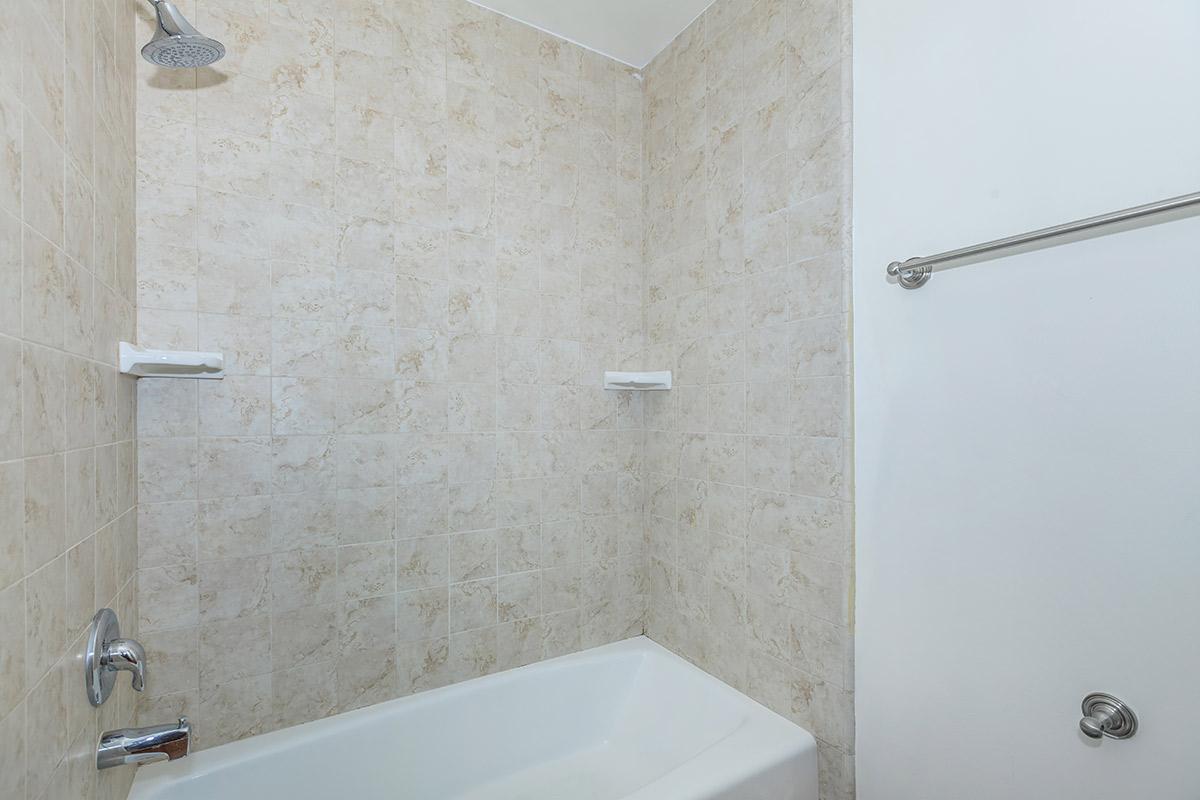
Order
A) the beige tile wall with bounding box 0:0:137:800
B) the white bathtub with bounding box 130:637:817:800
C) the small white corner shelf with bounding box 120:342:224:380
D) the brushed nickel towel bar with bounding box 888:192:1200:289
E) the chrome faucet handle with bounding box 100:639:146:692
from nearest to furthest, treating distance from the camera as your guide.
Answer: the beige tile wall with bounding box 0:0:137:800, the brushed nickel towel bar with bounding box 888:192:1200:289, the chrome faucet handle with bounding box 100:639:146:692, the small white corner shelf with bounding box 120:342:224:380, the white bathtub with bounding box 130:637:817:800

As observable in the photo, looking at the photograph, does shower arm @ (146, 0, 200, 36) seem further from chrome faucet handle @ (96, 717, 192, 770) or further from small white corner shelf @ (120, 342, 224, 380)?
chrome faucet handle @ (96, 717, 192, 770)

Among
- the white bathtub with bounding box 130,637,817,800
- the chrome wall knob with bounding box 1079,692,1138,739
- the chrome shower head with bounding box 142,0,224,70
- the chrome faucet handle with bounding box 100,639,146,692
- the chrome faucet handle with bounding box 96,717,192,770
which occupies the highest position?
the chrome shower head with bounding box 142,0,224,70

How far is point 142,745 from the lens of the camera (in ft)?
3.24

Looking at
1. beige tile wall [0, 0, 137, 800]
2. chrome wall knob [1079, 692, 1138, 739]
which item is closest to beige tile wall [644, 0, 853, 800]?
chrome wall knob [1079, 692, 1138, 739]

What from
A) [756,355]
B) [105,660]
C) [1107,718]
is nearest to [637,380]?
[756,355]

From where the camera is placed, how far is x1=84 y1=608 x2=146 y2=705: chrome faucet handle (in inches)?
36.7

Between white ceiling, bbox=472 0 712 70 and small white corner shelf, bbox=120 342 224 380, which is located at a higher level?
white ceiling, bbox=472 0 712 70

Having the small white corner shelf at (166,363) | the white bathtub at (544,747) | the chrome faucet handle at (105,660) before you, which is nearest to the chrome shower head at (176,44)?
the small white corner shelf at (166,363)

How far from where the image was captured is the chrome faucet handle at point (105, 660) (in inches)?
36.7

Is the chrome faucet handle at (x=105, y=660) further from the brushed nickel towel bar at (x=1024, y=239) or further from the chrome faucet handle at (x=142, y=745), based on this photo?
the brushed nickel towel bar at (x=1024, y=239)

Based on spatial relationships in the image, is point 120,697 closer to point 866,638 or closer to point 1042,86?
point 866,638

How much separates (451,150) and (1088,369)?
66.0 inches

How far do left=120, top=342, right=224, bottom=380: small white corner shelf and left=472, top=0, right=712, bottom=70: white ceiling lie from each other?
1360 millimetres

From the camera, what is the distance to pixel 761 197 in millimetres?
1609
